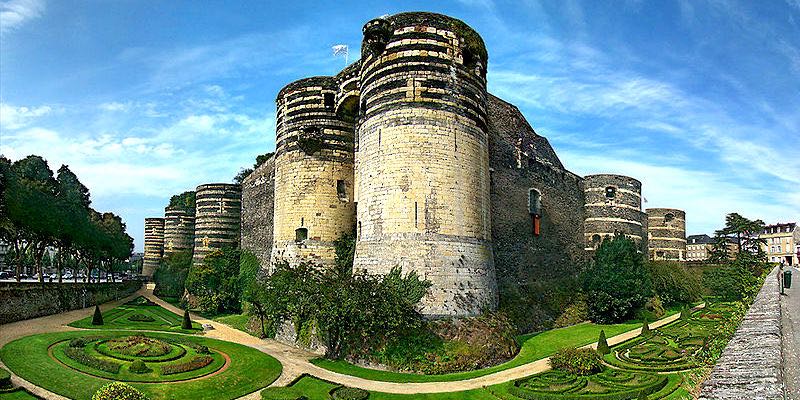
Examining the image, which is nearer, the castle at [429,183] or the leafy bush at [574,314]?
the castle at [429,183]

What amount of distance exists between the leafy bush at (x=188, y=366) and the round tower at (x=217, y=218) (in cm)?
2487

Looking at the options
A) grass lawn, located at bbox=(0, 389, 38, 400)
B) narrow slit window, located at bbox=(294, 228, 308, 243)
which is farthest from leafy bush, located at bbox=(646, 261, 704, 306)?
grass lawn, located at bbox=(0, 389, 38, 400)

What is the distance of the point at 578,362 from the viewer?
19047mm

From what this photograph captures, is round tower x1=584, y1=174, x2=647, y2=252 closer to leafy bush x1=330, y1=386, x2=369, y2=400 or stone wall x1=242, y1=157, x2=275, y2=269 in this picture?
stone wall x1=242, y1=157, x2=275, y2=269

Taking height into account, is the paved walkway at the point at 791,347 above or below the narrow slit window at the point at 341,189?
below

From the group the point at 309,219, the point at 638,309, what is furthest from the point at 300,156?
the point at 638,309

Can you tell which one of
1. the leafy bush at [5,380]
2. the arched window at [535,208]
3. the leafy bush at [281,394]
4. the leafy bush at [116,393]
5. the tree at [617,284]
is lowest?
the leafy bush at [281,394]

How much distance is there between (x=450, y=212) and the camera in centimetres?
2125

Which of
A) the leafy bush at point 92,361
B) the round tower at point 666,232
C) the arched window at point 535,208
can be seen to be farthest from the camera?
the round tower at point 666,232

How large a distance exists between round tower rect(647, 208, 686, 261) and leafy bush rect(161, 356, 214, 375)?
51.0 metres

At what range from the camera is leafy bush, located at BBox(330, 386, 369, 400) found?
54.7 feet

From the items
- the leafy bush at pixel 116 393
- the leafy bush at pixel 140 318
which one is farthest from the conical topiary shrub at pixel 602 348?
the leafy bush at pixel 140 318

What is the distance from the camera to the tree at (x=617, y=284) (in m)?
29.6

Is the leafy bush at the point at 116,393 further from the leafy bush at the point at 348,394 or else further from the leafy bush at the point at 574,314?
the leafy bush at the point at 574,314
